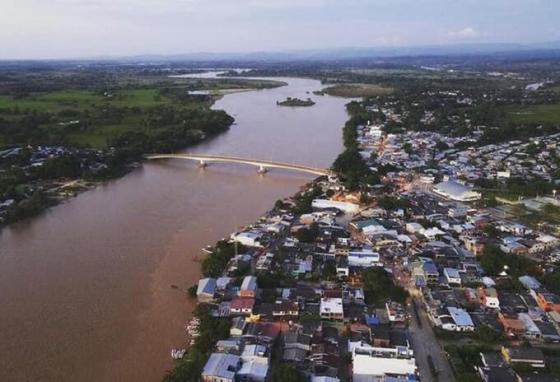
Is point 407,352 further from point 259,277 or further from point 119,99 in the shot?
point 119,99

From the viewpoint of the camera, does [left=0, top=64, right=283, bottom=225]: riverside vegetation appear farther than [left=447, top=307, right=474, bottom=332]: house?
Yes

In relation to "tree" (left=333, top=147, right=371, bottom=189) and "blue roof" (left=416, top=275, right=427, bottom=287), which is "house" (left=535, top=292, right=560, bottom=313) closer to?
"blue roof" (left=416, top=275, right=427, bottom=287)

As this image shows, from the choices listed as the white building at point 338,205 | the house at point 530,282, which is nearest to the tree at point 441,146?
the white building at point 338,205

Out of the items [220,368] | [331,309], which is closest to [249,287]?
[331,309]

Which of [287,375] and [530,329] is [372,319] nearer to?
[287,375]

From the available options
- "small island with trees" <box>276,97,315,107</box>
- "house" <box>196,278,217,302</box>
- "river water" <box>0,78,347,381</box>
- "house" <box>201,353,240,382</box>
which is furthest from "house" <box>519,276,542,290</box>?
"small island with trees" <box>276,97,315,107</box>
